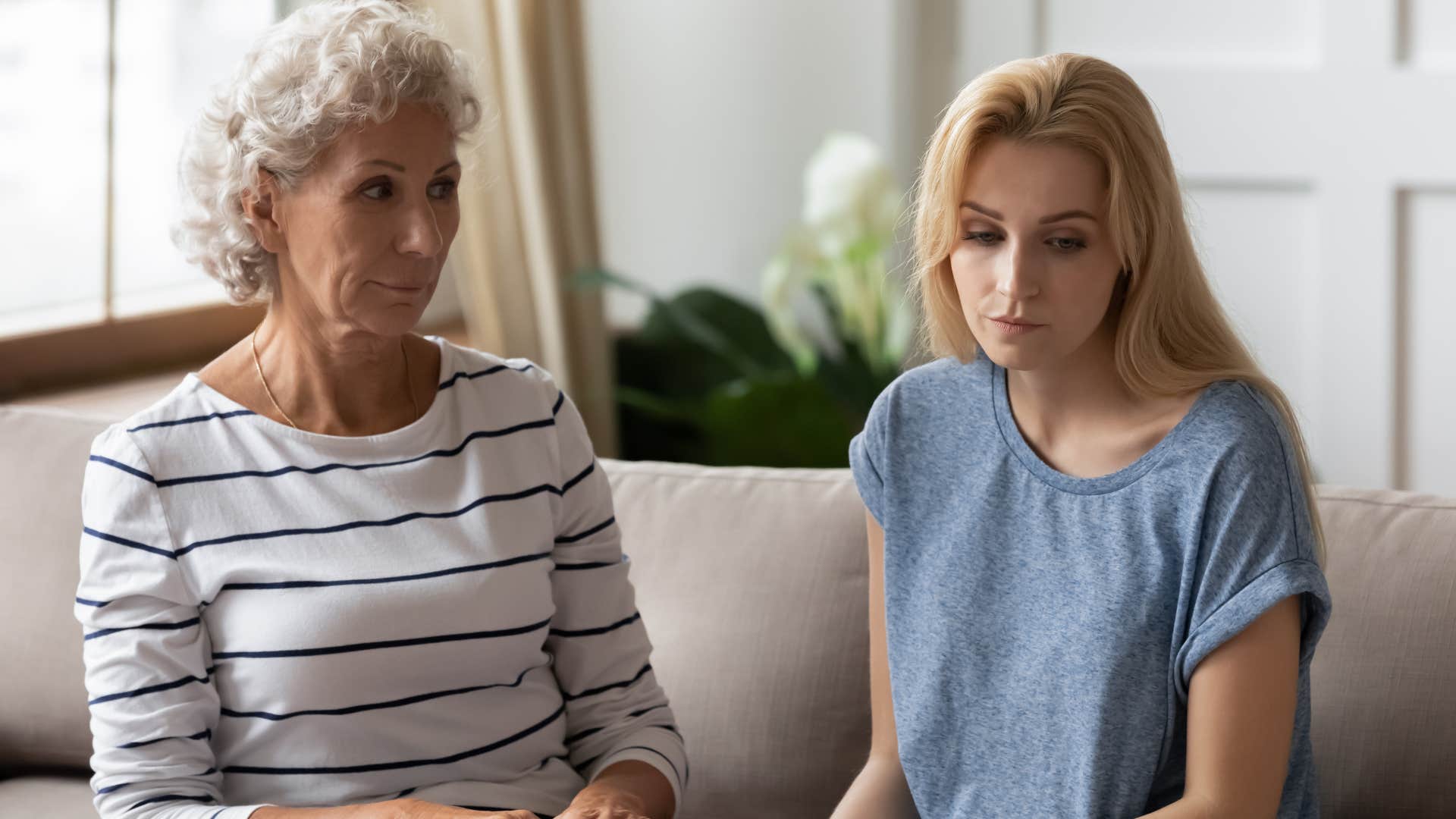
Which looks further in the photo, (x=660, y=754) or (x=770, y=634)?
(x=770, y=634)

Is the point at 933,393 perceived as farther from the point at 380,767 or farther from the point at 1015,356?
the point at 380,767

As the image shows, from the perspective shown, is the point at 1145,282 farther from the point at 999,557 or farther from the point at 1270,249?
the point at 1270,249

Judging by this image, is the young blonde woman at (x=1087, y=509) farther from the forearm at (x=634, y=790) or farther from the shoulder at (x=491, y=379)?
the shoulder at (x=491, y=379)

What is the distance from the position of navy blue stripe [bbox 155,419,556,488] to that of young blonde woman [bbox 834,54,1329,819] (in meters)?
0.38

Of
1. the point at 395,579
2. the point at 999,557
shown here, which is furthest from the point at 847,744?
the point at 395,579

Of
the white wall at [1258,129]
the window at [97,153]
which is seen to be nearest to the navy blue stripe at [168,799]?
Answer: the window at [97,153]

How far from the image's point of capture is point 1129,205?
1.08m

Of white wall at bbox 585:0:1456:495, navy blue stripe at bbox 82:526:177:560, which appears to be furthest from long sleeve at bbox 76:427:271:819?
white wall at bbox 585:0:1456:495

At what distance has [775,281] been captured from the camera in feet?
9.89

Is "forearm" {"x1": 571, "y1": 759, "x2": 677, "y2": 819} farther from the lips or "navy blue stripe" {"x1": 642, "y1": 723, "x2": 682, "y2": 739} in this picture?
the lips

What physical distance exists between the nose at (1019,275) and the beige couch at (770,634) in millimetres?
571

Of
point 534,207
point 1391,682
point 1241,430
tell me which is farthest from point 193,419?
point 534,207

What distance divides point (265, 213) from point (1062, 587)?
761 mm

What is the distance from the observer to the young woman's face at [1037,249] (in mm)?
1086
